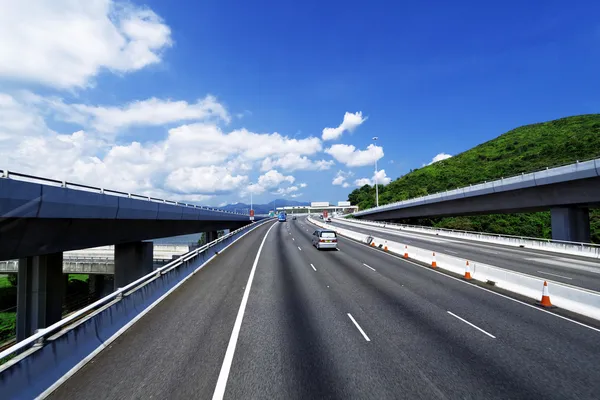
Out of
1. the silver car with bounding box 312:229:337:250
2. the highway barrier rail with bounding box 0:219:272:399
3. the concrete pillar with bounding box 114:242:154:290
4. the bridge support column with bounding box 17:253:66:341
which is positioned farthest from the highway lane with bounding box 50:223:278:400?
the silver car with bounding box 312:229:337:250

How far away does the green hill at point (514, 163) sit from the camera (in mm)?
60750

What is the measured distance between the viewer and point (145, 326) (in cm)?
892

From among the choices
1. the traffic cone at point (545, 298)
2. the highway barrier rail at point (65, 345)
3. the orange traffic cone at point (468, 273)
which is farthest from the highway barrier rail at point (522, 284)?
the highway barrier rail at point (65, 345)

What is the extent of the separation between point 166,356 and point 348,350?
4181mm

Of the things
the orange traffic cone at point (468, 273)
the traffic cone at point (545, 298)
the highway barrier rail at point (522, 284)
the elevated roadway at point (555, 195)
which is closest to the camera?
the highway barrier rail at point (522, 284)

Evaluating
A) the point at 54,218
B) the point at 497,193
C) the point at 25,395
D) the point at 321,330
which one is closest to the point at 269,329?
the point at 321,330

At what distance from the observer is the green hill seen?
199ft

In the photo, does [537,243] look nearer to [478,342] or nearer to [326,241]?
[326,241]

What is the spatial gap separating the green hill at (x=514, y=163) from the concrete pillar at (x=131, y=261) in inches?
1869

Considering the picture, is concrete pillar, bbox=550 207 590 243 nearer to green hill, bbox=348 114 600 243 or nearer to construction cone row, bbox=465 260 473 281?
green hill, bbox=348 114 600 243

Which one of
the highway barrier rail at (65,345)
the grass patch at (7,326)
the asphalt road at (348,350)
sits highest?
the highway barrier rail at (65,345)

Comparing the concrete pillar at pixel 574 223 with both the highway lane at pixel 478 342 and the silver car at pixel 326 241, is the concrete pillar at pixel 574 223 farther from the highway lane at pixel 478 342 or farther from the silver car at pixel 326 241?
the highway lane at pixel 478 342

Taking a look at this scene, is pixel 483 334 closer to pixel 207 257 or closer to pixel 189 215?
pixel 207 257

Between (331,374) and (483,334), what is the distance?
4.88 metres
